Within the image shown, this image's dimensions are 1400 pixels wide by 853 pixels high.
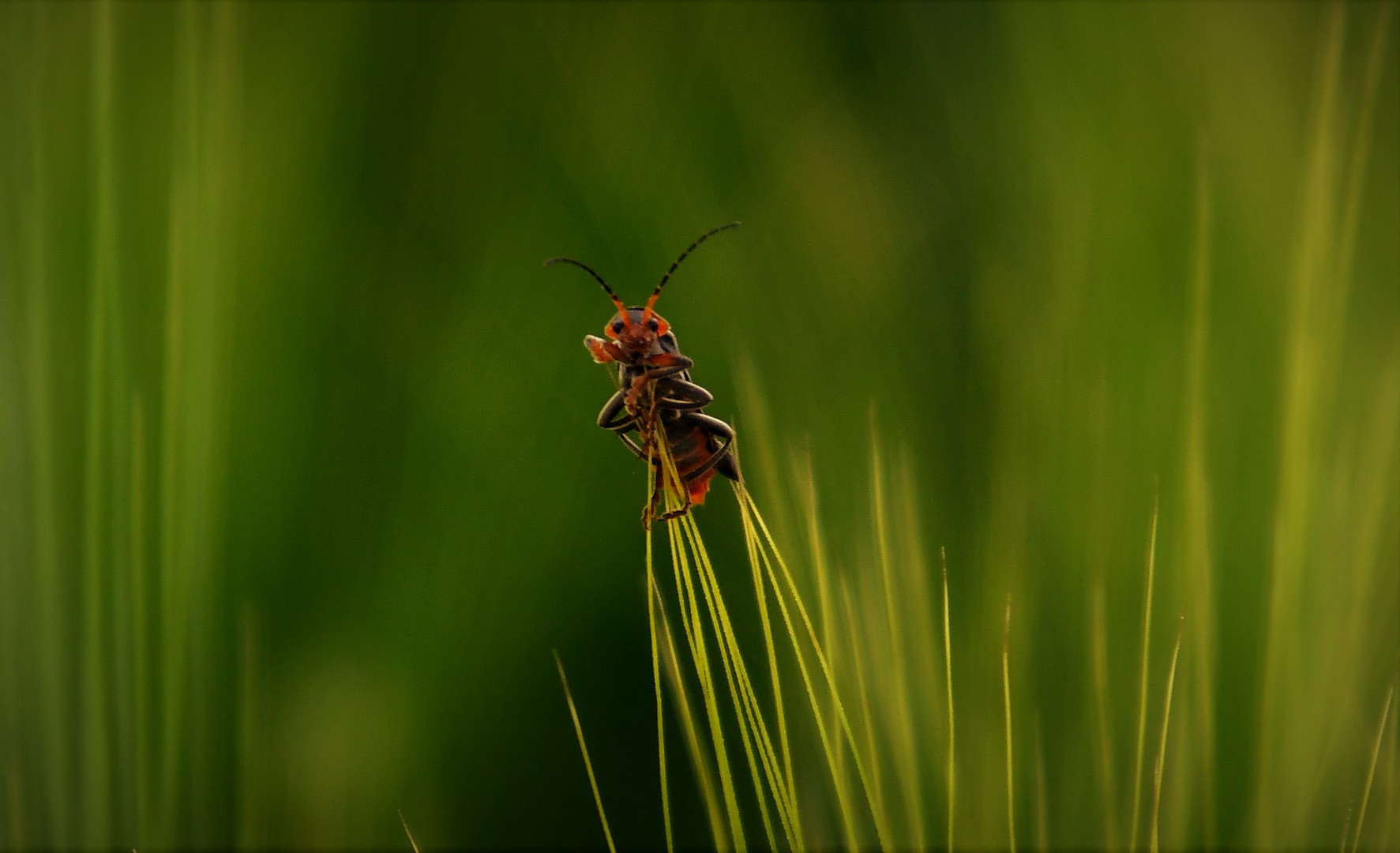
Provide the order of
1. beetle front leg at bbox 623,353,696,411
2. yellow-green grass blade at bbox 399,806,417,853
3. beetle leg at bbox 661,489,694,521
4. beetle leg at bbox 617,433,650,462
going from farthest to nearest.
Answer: beetle leg at bbox 617,433,650,462
beetle front leg at bbox 623,353,696,411
beetle leg at bbox 661,489,694,521
yellow-green grass blade at bbox 399,806,417,853

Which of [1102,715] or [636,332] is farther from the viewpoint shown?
[636,332]

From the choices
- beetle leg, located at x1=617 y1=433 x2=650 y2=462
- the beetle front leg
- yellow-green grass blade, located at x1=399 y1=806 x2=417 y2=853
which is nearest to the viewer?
yellow-green grass blade, located at x1=399 y1=806 x2=417 y2=853

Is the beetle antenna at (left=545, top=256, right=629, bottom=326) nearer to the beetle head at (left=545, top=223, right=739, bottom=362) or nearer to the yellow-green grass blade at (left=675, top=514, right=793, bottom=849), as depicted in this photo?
the beetle head at (left=545, top=223, right=739, bottom=362)

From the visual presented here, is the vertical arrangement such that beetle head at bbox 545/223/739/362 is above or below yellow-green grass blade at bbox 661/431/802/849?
above

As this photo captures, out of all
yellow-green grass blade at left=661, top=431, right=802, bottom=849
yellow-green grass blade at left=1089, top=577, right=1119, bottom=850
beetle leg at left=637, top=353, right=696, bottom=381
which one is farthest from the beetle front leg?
yellow-green grass blade at left=1089, top=577, right=1119, bottom=850

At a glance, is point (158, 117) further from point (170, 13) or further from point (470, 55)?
point (470, 55)

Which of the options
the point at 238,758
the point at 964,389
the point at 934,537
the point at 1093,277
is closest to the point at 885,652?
the point at 934,537

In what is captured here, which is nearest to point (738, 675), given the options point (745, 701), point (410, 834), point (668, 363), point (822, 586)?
point (745, 701)

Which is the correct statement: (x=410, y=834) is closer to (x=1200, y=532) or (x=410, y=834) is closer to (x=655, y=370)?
(x=655, y=370)
